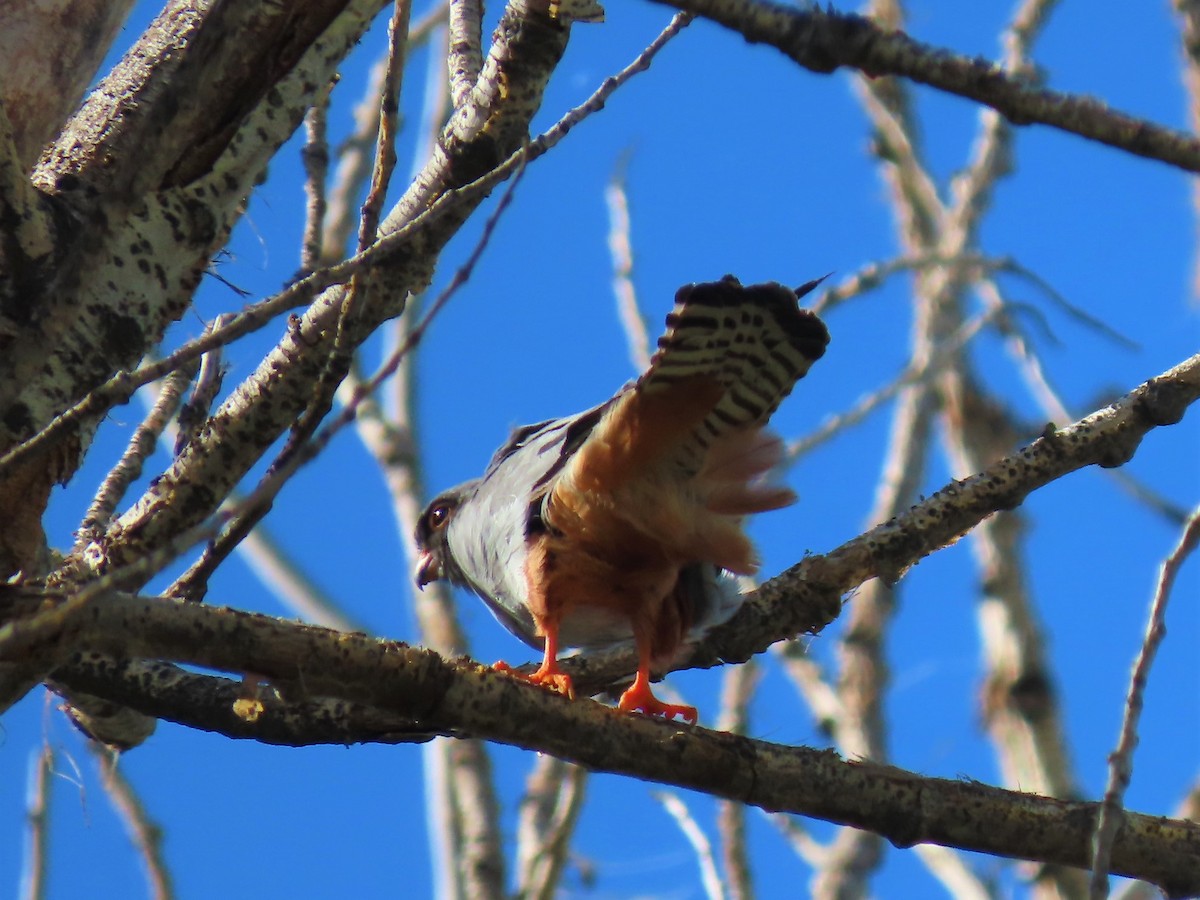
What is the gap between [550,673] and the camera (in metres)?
3.34

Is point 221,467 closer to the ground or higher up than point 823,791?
higher up

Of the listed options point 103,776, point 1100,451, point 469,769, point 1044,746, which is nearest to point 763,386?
point 1100,451

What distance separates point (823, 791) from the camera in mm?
2480

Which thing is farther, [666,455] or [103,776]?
[103,776]

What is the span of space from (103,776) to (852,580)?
2473 mm

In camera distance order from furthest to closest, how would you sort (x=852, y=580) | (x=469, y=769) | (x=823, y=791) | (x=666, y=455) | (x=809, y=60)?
(x=469, y=769), (x=666, y=455), (x=852, y=580), (x=823, y=791), (x=809, y=60)

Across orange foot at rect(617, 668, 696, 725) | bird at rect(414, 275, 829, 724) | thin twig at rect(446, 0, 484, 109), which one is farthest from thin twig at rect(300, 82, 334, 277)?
orange foot at rect(617, 668, 696, 725)

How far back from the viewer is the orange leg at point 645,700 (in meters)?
3.60

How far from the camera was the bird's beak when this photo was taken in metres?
5.16

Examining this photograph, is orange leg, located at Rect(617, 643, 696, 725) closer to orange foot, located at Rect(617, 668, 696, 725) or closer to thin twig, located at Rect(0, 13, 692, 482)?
orange foot, located at Rect(617, 668, 696, 725)

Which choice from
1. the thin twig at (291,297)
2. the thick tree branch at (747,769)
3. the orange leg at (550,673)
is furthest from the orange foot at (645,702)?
the thin twig at (291,297)

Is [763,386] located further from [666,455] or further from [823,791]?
[823,791]

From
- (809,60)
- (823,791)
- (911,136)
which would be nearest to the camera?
(809,60)

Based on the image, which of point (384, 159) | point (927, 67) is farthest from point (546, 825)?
point (927, 67)
